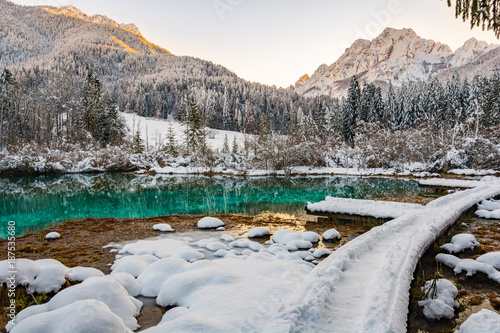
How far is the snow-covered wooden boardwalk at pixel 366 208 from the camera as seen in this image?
11406mm

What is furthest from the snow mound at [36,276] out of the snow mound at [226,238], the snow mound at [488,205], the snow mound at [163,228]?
the snow mound at [488,205]

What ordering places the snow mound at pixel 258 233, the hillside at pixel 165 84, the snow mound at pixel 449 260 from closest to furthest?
the snow mound at pixel 449 260 < the snow mound at pixel 258 233 < the hillside at pixel 165 84

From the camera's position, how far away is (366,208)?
12.1 meters

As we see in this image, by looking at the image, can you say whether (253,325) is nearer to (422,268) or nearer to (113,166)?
(422,268)

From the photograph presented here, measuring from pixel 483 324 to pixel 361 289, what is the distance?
1567 millimetres

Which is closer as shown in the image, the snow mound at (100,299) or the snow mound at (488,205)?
the snow mound at (100,299)

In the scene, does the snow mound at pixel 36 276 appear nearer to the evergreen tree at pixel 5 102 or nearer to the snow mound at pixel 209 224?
the snow mound at pixel 209 224

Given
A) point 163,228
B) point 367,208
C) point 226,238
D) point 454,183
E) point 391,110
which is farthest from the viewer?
point 391,110

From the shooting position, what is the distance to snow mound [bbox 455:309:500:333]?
360 centimetres

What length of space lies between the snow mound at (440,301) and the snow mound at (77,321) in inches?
183

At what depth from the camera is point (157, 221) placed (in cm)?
1271

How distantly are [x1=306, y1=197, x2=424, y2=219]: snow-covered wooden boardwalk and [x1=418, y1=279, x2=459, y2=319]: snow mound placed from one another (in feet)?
21.0

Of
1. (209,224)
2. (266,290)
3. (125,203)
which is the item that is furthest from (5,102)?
(266,290)

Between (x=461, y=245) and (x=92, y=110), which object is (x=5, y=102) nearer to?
(x=92, y=110)
